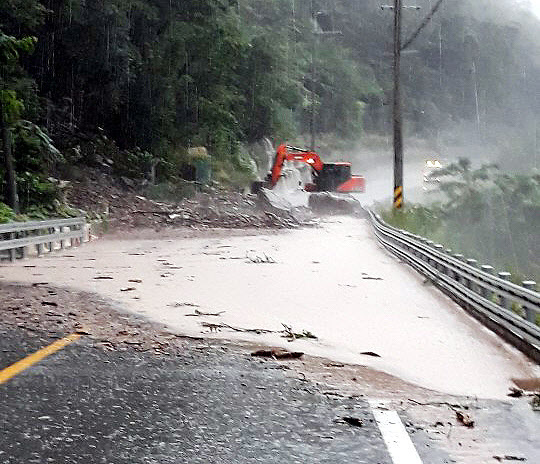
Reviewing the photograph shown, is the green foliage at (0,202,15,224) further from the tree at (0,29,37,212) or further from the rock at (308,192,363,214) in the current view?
the rock at (308,192,363,214)

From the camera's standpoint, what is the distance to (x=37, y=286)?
43.7ft

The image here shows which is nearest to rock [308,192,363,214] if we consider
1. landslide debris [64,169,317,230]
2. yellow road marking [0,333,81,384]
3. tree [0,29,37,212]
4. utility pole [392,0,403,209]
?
landslide debris [64,169,317,230]

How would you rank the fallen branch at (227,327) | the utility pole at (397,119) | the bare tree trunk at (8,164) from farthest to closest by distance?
the utility pole at (397,119) < the bare tree trunk at (8,164) < the fallen branch at (227,327)

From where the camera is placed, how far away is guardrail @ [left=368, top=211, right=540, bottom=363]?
29.1ft

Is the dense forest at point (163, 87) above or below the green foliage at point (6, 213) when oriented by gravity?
above

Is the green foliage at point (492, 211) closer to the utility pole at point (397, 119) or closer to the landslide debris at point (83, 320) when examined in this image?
the utility pole at point (397, 119)

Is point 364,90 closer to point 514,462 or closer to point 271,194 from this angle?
point 271,194

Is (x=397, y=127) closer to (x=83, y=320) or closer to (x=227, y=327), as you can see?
(x=227, y=327)

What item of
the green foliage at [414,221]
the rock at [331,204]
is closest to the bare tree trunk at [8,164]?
the green foliage at [414,221]

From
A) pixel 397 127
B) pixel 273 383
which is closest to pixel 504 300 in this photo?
pixel 273 383

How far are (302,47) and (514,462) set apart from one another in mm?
76030

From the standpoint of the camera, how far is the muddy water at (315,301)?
27.4 ft

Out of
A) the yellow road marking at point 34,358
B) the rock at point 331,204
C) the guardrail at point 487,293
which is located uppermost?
the rock at point 331,204

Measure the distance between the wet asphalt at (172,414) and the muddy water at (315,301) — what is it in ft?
4.84
